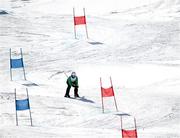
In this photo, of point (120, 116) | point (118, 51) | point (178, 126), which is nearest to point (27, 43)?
point (118, 51)

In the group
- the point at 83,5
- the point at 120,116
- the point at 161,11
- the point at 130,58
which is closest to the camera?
the point at 120,116

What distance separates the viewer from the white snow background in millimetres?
25734

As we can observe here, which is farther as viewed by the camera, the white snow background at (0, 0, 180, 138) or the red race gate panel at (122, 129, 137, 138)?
the white snow background at (0, 0, 180, 138)

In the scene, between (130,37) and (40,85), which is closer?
(40,85)

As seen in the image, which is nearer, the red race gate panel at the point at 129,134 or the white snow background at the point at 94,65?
the red race gate panel at the point at 129,134

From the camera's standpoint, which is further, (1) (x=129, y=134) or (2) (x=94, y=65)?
(2) (x=94, y=65)

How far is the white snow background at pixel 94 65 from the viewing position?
25.7 metres

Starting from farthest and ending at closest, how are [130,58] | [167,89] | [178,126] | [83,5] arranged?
[83,5], [130,58], [167,89], [178,126]

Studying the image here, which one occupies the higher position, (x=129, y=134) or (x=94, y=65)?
(x=94, y=65)

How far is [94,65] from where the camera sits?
1364 inches

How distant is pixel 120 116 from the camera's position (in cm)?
2664

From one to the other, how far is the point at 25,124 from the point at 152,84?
9241 mm

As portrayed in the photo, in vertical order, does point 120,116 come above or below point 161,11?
below

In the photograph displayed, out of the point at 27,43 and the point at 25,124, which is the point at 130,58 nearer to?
the point at 27,43
